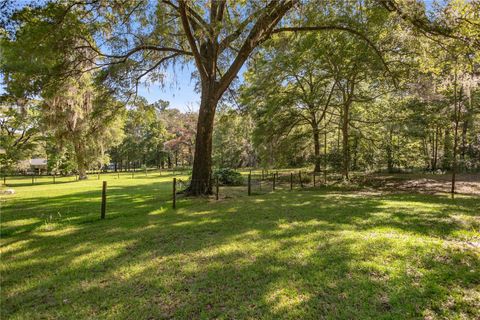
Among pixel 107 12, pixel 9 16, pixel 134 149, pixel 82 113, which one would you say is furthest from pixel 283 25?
pixel 134 149

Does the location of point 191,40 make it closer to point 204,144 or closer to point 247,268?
point 204,144

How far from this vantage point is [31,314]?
259 cm

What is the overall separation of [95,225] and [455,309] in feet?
22.8

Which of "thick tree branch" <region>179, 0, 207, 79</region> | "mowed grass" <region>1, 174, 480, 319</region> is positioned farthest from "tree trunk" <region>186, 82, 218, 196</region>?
"mowed grass" <region>1, 174, 480, 319</region>

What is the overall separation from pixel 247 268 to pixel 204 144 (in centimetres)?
722

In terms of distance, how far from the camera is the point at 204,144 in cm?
1020

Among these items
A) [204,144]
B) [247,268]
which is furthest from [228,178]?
[247,268]

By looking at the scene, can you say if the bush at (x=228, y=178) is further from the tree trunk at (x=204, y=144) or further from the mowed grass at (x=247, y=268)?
the mowed grass at (x=247, y=268)

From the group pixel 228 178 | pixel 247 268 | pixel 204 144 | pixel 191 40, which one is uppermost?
pixel 191 40

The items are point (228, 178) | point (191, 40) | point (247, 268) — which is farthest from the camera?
point (228, 178)

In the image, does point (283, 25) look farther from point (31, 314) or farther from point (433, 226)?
point (31, 314)

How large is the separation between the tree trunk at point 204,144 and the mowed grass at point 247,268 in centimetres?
390

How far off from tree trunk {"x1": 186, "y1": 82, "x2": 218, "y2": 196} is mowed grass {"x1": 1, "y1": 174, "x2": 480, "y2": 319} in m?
3.90

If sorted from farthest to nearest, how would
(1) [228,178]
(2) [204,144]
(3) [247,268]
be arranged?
(1) [228,178]
(2) [204,144]
(3) [247,268]
